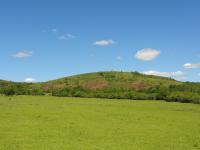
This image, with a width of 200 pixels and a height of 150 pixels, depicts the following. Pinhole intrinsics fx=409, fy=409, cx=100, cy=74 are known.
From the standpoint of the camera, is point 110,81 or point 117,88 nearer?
point 117,88

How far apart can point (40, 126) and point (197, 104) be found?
3124 centimetres

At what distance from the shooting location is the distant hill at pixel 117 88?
63.8 meters

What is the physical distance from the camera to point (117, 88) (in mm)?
76500

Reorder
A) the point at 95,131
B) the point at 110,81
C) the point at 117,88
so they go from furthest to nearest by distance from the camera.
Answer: the point at 110,81 < the point at 117,88 < the point at 95,131

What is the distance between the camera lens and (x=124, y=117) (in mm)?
37312

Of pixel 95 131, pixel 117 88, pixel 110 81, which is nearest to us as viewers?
pixel 95 131

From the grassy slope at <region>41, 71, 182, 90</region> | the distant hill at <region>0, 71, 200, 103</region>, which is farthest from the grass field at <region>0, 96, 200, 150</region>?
the grassy slope at <region>41, 71, 182, 90</region>

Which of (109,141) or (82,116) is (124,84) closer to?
(82,116)

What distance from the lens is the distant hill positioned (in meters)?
63.8

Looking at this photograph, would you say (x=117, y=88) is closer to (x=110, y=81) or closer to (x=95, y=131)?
(x=110, y=81)

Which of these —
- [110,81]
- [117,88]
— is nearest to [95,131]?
[117,88]

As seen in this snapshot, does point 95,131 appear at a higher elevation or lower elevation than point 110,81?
lower

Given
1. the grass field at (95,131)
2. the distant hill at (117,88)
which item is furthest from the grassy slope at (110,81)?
the grass field at (95,131)

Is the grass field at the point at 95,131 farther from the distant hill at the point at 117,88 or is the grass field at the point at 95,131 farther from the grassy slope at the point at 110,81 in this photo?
the grassy slope at the point at 110,81
